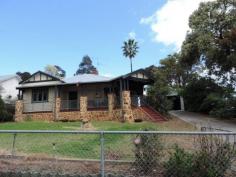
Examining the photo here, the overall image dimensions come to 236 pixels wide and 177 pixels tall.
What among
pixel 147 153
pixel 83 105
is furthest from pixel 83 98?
pixel 147 153

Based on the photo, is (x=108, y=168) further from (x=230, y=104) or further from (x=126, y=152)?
(x=230, y=104)

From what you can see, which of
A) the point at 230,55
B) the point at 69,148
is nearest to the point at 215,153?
the point at 69,148

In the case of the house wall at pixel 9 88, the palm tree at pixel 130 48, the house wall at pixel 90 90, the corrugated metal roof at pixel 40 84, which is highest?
the palm tree at pixel 130 48

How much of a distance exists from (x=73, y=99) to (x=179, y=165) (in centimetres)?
2871

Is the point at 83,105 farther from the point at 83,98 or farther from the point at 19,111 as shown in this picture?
the point at 19,111

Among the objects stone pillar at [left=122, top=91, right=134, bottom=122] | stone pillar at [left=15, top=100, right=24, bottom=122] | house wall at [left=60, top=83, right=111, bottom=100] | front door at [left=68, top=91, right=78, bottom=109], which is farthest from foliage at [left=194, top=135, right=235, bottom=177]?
stone pillar at [left=15, top=100, right=24, bottom=122]

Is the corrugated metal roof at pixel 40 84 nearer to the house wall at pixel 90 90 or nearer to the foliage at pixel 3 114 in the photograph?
the house wall at pixel 90 90

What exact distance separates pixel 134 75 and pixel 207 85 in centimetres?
826

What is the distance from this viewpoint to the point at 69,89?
34.9 meters

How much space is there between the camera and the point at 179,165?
21.7ft

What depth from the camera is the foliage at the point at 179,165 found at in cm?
654

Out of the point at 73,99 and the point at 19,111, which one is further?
the point at 73,99

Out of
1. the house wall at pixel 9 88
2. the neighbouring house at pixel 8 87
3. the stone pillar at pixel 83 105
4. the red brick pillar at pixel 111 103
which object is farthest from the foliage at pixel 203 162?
the house wall at pixel 9 88

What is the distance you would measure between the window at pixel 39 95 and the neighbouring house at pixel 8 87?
11562 mm
